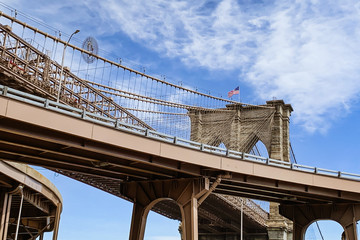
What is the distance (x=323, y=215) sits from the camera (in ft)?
144

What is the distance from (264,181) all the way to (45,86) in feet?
64.6

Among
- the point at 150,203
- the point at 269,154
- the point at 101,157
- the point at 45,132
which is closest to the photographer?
the point at 45,132

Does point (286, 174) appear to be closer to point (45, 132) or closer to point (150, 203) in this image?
point (150, 203)

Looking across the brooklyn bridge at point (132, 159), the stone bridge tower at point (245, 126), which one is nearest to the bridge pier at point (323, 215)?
the brooklyn bridge at point (132, 159)

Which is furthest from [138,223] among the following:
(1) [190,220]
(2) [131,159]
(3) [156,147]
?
(3) [156,147]

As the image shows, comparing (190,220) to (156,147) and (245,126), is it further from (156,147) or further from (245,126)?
(245,126)

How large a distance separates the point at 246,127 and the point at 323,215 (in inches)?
1687

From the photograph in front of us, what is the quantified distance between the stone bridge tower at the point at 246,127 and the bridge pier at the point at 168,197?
44.3 meters

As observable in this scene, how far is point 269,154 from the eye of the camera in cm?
8062

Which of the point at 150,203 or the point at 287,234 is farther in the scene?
the point at 287,234

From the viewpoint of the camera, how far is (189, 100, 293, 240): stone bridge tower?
82312 millimetres

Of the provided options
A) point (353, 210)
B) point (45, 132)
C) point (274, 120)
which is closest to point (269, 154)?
point (274, 120)

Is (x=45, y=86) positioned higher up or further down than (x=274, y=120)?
further down

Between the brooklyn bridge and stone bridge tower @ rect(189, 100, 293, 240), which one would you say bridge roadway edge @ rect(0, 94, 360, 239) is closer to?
the brooklyn bridge
